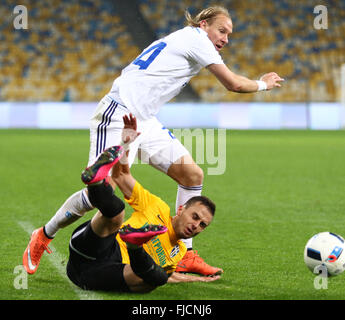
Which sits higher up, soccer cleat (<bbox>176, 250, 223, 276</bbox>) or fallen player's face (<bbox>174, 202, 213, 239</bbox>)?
fallen player's face (<bbox>174, 202, 213, 239</bbox>)

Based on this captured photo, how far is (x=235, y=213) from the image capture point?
27.3 ft

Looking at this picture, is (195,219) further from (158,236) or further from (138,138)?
(138,138)

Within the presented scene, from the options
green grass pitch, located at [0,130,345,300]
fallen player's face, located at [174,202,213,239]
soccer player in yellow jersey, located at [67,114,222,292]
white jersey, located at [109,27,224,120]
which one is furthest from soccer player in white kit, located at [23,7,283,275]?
fallen player's face, located at [174,202,213,239]

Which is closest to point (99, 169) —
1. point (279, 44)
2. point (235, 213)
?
point (235, 213)

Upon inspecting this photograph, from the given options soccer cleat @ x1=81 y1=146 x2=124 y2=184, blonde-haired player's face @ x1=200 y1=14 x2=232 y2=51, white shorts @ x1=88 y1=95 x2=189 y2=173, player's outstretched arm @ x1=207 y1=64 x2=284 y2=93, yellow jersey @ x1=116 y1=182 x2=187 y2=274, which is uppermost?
blonde-haired player's face @ x1=200 y1=14 x2=232 y2=51

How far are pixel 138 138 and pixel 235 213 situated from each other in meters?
3.30

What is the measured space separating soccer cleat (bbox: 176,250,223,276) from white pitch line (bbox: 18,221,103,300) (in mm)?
879

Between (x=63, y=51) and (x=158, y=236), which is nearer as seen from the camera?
(x=158, y=236)

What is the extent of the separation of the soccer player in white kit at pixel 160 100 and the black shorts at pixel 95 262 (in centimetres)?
54

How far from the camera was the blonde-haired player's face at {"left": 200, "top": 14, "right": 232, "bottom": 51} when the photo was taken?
5367mm

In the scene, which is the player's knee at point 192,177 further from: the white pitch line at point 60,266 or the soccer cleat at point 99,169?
the soccer cleat at point 99,169

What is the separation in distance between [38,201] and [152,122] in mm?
3970

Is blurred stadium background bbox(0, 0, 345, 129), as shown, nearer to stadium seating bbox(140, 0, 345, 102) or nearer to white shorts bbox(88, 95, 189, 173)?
stadium seating bbox(140, 0, 345, 102)

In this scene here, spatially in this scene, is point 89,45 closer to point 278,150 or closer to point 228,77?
point 278,150
